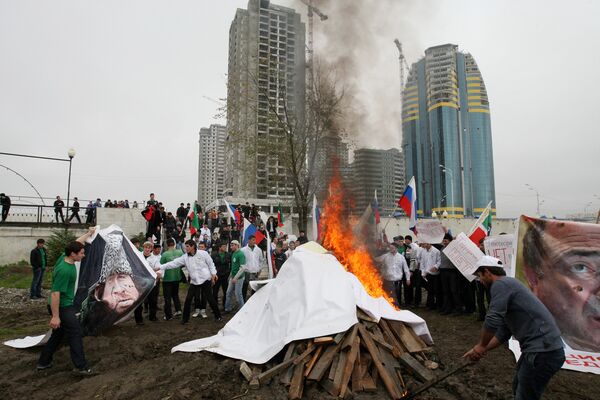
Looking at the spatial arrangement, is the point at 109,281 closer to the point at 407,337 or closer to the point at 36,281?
the point at 407,337

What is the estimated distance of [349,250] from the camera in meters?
8.97

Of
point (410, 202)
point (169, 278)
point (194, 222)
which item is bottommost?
point (169, 278)

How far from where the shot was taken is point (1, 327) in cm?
891

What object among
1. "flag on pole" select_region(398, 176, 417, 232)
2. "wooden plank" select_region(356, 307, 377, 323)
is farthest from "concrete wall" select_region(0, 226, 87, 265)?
"wooden plank" select_region(356, 307, 377, 323)

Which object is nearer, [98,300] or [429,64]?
[98,300]

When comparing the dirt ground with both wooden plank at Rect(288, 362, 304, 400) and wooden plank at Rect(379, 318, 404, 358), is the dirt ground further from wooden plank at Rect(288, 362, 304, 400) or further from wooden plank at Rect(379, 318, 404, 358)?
wooden plank at Rect(379, 318, 404, 358)

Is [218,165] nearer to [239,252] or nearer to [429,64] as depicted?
[429,64]

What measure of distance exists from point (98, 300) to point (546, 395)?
26.9 ft

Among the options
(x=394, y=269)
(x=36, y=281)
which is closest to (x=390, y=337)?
(x=394, y=269)

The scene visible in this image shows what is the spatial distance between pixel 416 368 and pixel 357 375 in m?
0.91

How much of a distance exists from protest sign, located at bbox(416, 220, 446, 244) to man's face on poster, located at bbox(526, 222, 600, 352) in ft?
14.2

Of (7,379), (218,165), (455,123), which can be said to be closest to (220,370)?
(7,379)

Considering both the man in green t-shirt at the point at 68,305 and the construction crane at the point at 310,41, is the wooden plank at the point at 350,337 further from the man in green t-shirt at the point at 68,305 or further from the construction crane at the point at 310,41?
the construction crane at the point at 310,41

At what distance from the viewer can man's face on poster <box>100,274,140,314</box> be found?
7531 mm
